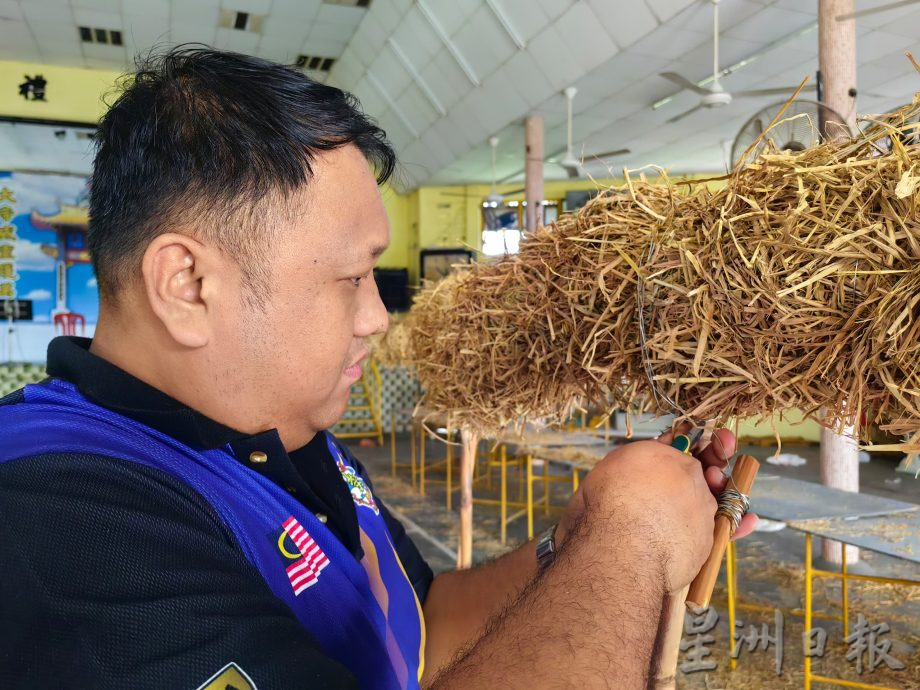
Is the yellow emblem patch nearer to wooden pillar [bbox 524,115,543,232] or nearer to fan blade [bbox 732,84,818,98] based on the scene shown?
fan blade [bbox 732,84,818,98]

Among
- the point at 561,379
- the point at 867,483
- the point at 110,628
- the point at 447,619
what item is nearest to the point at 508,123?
the point at 867,483

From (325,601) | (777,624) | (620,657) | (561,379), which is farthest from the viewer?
(777,624)

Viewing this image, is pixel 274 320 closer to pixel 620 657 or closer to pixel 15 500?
pixel 15 500

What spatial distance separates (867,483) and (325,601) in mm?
9121

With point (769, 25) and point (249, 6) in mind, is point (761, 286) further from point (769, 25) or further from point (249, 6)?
point (249, 6)

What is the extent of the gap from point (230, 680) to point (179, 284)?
47 cm

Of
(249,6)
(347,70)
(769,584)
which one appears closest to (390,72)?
(347,70)

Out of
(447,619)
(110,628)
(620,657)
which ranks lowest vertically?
(447,619)

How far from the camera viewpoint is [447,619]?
1333mm

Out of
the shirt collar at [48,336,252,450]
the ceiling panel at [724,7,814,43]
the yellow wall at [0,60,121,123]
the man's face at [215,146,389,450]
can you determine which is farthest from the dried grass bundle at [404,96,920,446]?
the yellow wall at [0,60,121,123]

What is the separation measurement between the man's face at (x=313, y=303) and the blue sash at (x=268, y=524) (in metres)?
0.10

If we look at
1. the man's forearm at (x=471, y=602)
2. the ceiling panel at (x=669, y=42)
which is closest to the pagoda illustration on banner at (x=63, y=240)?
the ceiling panel at (x=669, y=42)

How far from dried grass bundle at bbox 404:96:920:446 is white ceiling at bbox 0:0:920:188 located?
5.64 metres

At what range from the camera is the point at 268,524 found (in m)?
0.89
